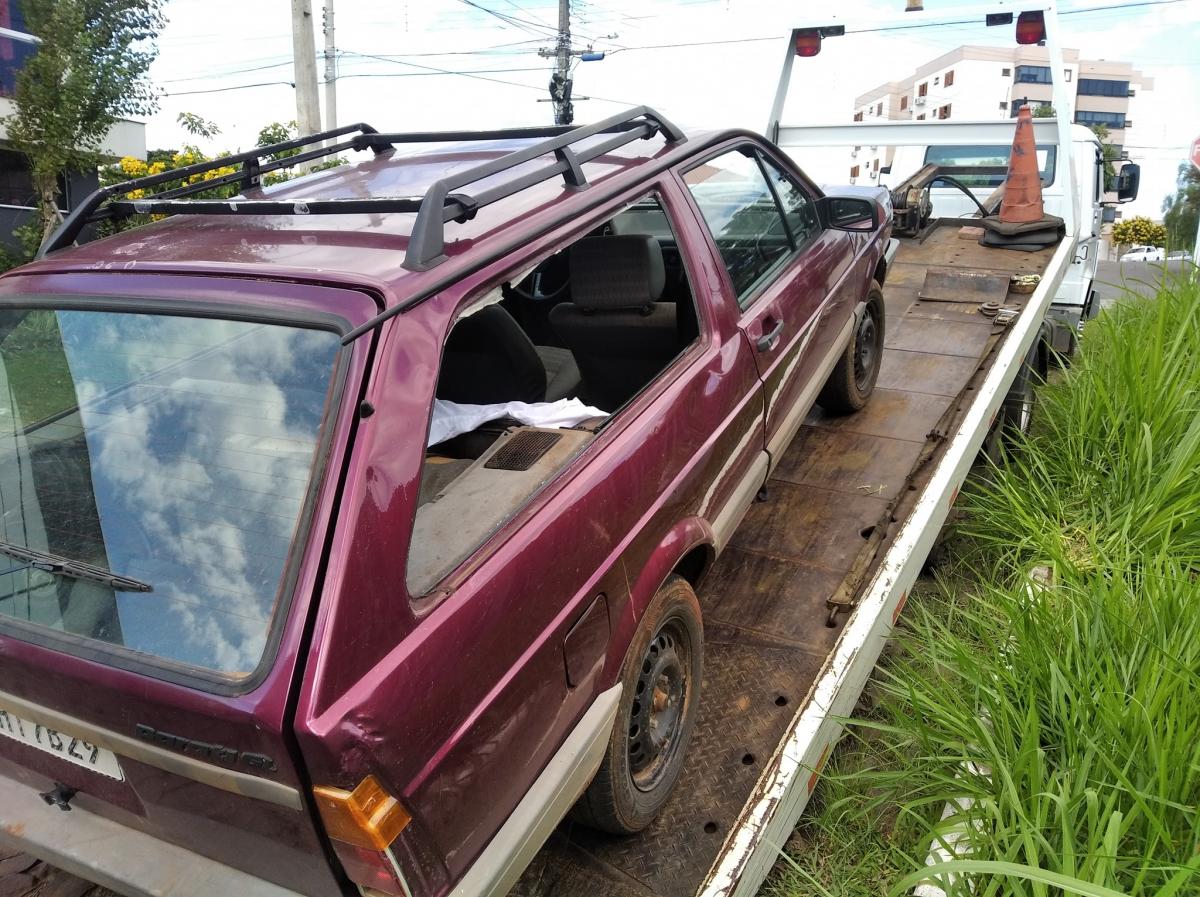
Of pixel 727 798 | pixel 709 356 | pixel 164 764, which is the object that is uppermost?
pixel 709 356

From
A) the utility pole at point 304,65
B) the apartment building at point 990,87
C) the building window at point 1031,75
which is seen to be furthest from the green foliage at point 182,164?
the building window at point 1031,75

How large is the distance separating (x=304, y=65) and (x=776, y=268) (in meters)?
14.6

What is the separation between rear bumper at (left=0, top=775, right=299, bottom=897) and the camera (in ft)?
5.78

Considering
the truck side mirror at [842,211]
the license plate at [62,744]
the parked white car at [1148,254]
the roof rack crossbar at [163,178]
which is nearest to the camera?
the license plate at [62,744]

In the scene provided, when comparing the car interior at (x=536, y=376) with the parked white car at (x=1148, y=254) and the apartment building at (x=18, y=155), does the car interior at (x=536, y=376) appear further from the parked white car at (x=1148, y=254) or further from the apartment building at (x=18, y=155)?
the parked white car at (x=1148, y=254)

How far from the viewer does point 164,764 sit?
1.69 meters

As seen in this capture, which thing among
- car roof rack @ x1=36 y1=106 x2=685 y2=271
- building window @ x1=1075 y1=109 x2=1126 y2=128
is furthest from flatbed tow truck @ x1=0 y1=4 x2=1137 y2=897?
building window @ x1=1075 y1=109 x2=1126 y2=128

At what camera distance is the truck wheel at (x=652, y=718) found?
2244 mm

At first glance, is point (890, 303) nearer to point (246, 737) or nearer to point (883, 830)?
point (883, 830)

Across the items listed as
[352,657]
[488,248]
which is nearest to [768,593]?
[488,248]

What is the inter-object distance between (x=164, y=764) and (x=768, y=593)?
2.02 metres

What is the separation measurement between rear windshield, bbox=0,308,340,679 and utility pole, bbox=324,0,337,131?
2198 cm

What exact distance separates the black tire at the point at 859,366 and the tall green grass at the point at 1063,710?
2.36 ft

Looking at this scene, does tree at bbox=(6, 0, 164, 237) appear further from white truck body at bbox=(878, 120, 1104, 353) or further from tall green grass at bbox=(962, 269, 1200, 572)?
tall green grass at bbox=(962, 269, 1200, 572)
